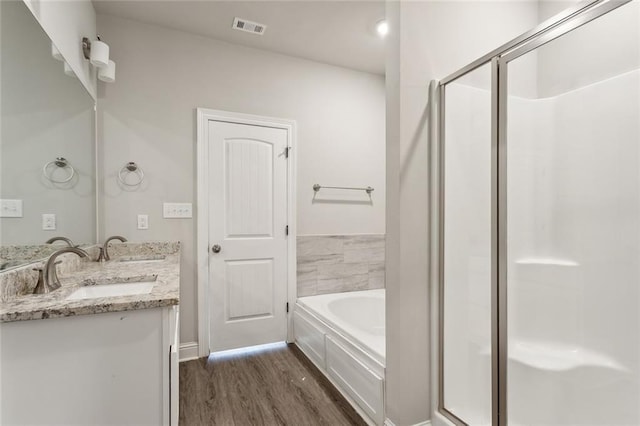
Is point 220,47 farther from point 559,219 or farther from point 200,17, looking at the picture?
point 559,219

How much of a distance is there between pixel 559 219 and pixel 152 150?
8.85ft

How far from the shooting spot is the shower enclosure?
1.26 m

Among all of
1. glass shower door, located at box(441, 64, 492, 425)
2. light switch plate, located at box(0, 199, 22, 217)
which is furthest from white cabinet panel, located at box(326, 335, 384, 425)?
light switch plate, located at box(0, 199, 22, 217)

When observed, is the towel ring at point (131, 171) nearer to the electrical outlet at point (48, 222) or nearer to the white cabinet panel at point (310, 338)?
the electrical outlet at point (48, 222)

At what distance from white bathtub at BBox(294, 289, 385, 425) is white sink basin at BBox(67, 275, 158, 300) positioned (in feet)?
4.02

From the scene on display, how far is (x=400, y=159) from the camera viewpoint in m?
1.56

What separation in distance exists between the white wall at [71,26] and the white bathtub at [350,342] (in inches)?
90.5

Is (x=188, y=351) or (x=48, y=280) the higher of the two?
(x=48, y=280)

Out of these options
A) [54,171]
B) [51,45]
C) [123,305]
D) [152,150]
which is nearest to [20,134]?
[54,171]

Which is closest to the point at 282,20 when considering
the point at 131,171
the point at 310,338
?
the point at 131,171

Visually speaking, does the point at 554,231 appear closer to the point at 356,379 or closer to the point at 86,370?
the point at 356,379

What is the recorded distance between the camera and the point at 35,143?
1342 millimetres

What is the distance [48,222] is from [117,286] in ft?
1.47

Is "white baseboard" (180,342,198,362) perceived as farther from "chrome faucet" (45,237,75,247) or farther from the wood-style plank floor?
"chrome faucet" (45,237,75,247)
